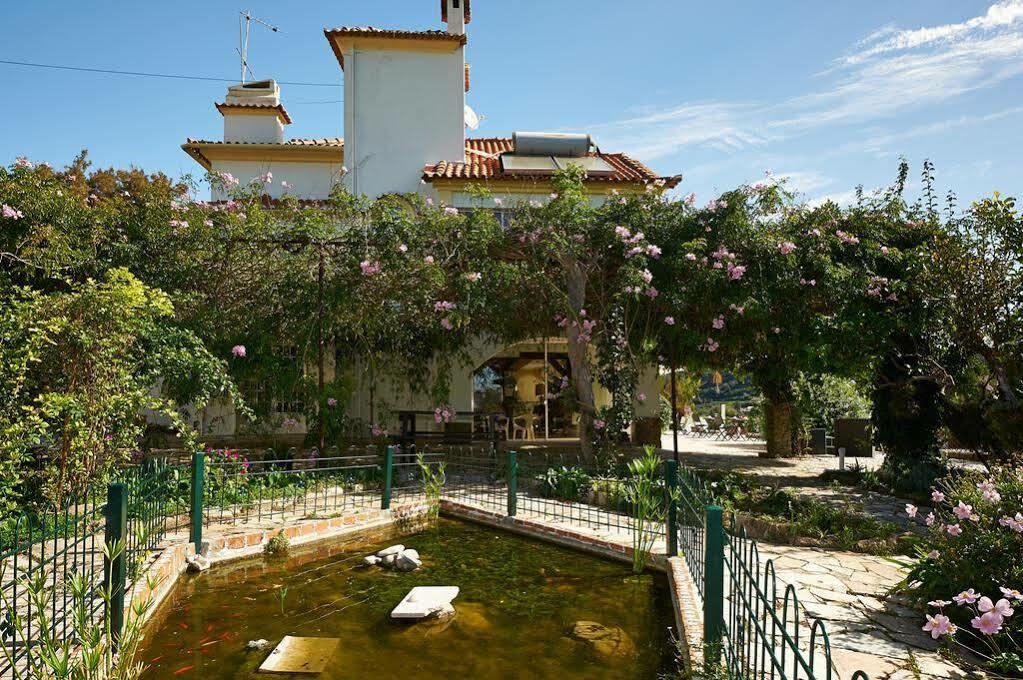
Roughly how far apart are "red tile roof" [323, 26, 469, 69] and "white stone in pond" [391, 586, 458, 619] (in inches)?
591

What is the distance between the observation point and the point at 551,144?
17.1m

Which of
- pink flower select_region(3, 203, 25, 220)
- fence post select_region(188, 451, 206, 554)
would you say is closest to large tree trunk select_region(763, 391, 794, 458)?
fence post select_region(188, 451, 206, 554)

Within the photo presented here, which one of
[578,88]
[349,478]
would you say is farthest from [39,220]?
[578,88]

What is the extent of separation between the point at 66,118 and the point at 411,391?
8.42 meters

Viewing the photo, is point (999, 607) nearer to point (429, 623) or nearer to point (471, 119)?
point (429, 623)

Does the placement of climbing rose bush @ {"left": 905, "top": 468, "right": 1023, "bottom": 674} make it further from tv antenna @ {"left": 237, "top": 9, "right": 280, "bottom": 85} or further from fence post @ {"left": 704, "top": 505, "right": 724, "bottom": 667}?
tv antenna @ {"left": 237, "top": 9, "right": 280, "bottom": 85}

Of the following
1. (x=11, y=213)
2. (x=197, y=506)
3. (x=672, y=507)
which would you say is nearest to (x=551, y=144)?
(x=11, y=213)

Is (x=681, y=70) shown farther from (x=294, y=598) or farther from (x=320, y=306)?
(x=294, y=598)

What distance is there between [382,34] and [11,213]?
10.4m

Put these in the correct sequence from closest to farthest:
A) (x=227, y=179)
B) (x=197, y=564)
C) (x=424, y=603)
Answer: (x=424, y=603)
(x=197, y=564)
(x=227, y=179)

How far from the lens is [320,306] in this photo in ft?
37.7

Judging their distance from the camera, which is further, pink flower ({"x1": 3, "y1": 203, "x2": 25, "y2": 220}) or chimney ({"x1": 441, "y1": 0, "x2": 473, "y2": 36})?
chimney ({"x1": 441, "y1": 0, "x2": 473, "y2": 36})

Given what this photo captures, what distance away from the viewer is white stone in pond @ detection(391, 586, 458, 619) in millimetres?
5461

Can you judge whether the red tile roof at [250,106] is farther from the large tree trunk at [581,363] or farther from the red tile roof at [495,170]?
the large tree trunk at [581,363]
